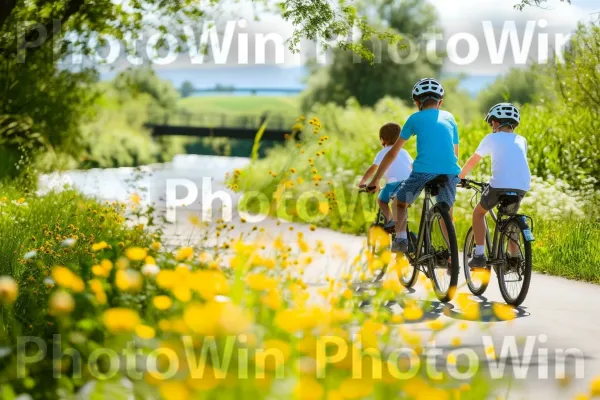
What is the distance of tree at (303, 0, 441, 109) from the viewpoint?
4394 cm

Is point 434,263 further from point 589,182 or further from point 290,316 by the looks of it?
point 589,182

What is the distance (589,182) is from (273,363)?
1191cm

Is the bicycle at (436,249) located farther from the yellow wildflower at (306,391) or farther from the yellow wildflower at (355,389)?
the yellow wildflower at (306,391)

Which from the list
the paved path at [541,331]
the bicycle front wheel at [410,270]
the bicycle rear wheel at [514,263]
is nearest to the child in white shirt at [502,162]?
the bicycle rear wheel at [514,263]

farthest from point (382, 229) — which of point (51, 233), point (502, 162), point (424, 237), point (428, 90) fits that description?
point (51, 233)

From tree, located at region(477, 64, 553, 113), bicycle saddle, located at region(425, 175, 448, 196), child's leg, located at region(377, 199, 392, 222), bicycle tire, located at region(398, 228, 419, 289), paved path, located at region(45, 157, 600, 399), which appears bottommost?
paved path, located at region(45, 157, 600, 399)

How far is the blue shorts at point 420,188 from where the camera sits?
7062 millimetres

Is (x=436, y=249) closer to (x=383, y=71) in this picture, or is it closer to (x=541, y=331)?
(x=541, y=331)

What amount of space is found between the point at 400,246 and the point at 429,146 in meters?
1.08

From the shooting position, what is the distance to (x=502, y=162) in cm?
704

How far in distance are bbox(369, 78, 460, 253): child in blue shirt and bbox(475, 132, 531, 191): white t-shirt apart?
357 millimetres

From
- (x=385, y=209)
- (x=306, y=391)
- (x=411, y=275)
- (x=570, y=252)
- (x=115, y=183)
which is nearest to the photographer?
(x=306, y=391)

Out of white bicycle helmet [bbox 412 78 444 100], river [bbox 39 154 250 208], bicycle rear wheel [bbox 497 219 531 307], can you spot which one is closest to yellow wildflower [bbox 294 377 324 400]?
bicycle rear wheel [bbox 497 219 531 307]

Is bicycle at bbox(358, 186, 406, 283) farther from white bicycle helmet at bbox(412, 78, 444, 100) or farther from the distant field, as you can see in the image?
the distant field
